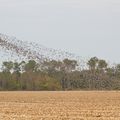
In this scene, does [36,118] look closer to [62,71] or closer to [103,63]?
[62,71]

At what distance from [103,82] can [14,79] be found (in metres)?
21.8

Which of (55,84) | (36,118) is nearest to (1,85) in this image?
(55,84)

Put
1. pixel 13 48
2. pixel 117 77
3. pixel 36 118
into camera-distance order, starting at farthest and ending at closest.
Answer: pixel 117 77 → pixel 13 48 → pixel 36 118

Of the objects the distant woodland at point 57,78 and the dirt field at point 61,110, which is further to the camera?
the distant woodland at point 57,78

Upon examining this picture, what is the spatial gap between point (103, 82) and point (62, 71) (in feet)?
34.0

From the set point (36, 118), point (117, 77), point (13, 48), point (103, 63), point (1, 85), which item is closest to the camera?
point (36, 118)

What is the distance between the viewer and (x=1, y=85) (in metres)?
105

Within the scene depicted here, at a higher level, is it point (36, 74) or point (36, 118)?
point (36, 74)

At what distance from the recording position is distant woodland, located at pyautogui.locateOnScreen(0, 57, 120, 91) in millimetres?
106062

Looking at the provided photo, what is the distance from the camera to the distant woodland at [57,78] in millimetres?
106062

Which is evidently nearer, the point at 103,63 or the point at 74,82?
the point at 74,82

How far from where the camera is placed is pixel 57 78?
110375 mm

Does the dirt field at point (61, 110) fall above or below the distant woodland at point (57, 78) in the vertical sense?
below

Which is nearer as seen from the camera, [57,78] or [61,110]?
[61,110]
